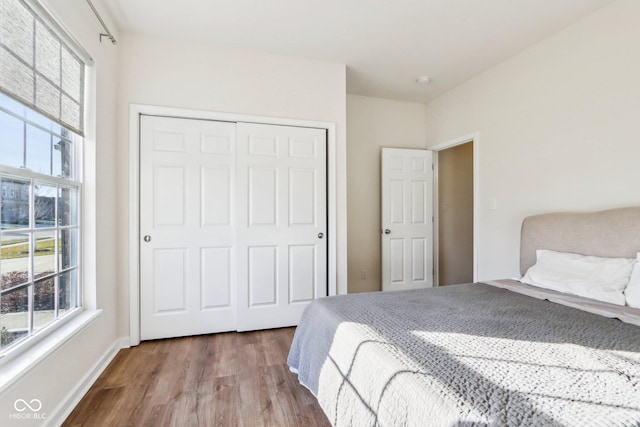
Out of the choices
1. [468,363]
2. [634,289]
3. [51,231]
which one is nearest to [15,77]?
[51,231]

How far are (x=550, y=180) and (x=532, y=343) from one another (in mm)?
1912

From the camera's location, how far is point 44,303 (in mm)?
1643

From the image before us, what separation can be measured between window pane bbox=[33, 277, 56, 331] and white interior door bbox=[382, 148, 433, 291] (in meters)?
3.10

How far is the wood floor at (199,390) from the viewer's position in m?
1.61

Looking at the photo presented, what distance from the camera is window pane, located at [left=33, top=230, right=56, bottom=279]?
1572 mm

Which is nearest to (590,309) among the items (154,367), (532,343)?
(532,343)

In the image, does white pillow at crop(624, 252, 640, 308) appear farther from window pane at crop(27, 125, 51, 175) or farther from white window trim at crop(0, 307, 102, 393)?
window pane at crop(27, 125, 51, 175)

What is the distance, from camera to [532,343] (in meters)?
1.19

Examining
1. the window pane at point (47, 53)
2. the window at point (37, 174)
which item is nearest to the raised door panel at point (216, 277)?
the window at point (37, 174)

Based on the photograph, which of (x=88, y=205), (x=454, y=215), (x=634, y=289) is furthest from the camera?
(x=454, y=215)

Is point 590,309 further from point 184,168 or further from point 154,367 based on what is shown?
point 184,168

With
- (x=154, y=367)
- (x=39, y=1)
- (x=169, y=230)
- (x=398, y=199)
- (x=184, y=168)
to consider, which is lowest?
(x=154, y=367)

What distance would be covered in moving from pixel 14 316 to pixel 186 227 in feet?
4.51

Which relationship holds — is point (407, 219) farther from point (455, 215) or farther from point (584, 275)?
point (584, 275)
